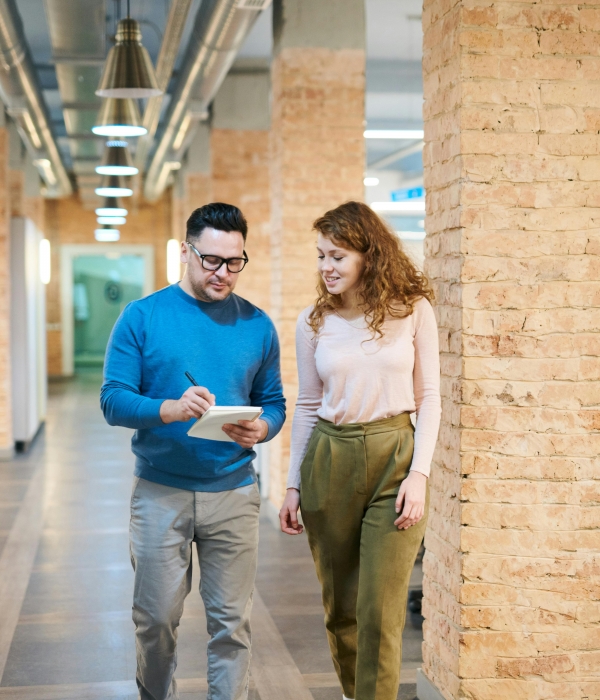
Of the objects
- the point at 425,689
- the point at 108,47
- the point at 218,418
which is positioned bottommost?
the point at 425,689

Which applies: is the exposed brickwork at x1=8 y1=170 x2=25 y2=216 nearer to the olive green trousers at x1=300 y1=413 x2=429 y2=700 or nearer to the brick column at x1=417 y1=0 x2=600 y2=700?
the brick column at x1=417 y1=0 x2=600 y2=700

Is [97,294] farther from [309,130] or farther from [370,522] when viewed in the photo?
[370,522]

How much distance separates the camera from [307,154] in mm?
6520

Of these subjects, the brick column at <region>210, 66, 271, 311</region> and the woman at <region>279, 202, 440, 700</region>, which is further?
the brick column at <region>210, 66, 271, 311</region>

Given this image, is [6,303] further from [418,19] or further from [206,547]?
[206,547]

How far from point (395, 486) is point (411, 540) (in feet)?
0.51

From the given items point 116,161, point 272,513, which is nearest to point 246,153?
A: point 116,161

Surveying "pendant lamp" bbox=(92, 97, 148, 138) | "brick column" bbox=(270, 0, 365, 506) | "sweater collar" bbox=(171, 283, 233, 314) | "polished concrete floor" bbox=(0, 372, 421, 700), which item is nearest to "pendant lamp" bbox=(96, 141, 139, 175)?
"pendant lamp" bbox=(92, 97, 148, 138)

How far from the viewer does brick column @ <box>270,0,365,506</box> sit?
6.47 metres

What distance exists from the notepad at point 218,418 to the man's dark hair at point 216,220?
0.56 metres

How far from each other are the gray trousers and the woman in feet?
0.57

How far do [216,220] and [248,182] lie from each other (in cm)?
764

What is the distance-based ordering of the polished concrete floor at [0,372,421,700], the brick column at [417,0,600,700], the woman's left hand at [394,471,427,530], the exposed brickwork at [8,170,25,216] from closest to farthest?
the woman's left hand at [394,471,427,530], the brick column at [417,0,600,700], the polished concrete floor at [0,372,421,700], the exposed brickwork at [8,170,25,216]

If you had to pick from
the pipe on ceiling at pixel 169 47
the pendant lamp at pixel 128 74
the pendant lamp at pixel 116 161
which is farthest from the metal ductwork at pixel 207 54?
the pendant lamp at pixel 116 161
